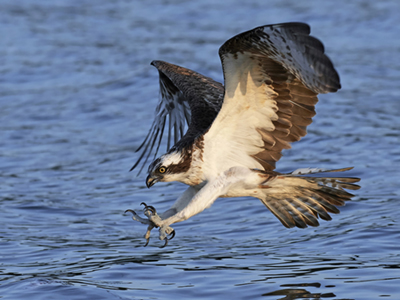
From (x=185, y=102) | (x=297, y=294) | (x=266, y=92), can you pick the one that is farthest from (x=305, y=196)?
(x=185, y=102)

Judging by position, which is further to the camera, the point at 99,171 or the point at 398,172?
the point at 99,171

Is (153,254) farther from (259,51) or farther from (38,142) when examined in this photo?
(38,142)

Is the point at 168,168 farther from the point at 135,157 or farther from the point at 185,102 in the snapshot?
the point at 135,157

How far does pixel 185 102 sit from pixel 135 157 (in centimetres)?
333

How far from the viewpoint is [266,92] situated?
21.0 ft

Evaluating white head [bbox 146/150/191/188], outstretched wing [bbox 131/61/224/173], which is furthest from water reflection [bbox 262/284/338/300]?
outstretched wing [bbox 131/61/224/173]

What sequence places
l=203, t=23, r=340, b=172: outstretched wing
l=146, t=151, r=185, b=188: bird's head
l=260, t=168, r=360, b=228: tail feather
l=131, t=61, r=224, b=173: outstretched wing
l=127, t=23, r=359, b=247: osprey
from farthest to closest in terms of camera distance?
l=131, t=61, r=224, b=173: outstretched wing → l=260, t=168, r=360, b=228: tail feather → l=146, t=151, r=185, b=188: bird's head → l=127, t=23, r=359, b=247: osprey → l=203, t=23, r=340, b=172: outstretched wing

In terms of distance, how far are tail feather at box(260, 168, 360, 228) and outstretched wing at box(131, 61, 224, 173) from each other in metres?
0.93

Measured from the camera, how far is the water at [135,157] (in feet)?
22.3

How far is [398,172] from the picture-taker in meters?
10.0

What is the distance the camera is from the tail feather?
6734mm

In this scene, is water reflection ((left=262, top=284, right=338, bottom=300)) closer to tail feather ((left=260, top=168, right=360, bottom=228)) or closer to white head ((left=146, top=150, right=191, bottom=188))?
tail feather ((left=260, top=168, right=360, bottom=228))

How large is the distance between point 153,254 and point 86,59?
11323mm

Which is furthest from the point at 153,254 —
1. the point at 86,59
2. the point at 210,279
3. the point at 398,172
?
the point at 86,59
